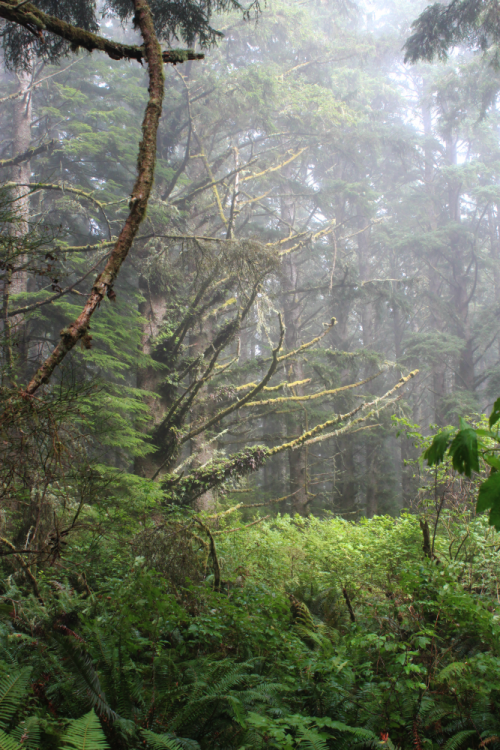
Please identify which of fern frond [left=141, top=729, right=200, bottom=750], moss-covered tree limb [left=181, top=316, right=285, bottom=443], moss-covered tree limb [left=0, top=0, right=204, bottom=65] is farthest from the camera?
moss-covered tree limb [left=181, top=316, right=285, bottom=443]

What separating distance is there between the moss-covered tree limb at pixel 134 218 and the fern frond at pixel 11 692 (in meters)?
1.54

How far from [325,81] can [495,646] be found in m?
24.0

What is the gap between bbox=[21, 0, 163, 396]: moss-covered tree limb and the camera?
2059mm

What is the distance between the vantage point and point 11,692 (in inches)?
88.5

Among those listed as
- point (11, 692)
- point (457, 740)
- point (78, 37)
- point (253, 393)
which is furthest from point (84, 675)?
point (253, 393)

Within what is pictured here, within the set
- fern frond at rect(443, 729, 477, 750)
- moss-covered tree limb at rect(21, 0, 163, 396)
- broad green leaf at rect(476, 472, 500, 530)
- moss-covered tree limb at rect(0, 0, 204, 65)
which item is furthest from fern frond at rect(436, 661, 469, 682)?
moss-covered tree limb at rect(0, 0, 204, 65)

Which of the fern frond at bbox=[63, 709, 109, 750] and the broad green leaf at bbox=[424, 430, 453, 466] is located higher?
the broad green leaf at bbox=[424, 430, 453, 466]

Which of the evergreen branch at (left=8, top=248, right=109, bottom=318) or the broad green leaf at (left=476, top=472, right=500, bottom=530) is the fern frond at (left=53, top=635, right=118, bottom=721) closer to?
the evergreen branch at (left=8, top=248, right=109, bottom=318)

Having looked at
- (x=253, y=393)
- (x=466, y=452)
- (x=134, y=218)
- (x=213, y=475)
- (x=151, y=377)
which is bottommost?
(x=466, y=452)

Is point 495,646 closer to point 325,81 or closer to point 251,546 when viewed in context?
point 251,546

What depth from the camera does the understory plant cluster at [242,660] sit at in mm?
2402

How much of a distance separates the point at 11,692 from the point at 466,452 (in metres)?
2.53

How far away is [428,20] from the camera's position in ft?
33.0

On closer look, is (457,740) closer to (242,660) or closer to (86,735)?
(242,660)
